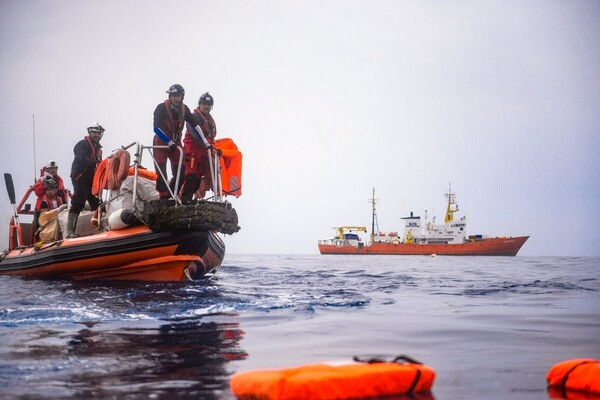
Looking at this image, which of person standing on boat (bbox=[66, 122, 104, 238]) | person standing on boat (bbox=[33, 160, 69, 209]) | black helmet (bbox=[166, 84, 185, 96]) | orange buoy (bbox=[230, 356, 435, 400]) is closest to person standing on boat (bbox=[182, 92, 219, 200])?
→ black helmet (bbox=[166, 84, 185, 96])

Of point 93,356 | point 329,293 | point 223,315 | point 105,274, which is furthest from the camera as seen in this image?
point 105,274

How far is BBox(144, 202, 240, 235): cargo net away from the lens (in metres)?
9.23

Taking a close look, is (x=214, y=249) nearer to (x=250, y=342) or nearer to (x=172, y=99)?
(x=172, y=99)

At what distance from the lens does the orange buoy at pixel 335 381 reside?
88.4 inches

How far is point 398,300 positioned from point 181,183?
5.06 metres

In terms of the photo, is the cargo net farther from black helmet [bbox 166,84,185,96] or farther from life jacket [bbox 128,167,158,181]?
black helmet [bbox 166,84,185,96]

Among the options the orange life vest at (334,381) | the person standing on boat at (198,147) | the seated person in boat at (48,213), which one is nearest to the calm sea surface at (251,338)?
the orange life vest at (334,381)

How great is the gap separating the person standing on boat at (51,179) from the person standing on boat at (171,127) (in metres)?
4.52

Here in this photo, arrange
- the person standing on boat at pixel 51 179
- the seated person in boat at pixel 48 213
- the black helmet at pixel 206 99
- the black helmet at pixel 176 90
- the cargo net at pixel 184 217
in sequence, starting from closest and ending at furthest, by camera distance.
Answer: the cargo net at pixel 184 217 → the black helmet at pixel 176 90 → the black helmet at pixel 206 99 → the seated person in boat at pixel 48 213 → the person standing on boat at pixel 51 179

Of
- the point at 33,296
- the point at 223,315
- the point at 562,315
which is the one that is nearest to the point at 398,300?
the point at 562,315

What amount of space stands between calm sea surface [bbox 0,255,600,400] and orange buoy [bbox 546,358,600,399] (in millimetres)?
82

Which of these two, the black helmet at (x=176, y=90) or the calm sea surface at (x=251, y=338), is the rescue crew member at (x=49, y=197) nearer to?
the black helmet at (x=176, y=90)

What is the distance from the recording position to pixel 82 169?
36.8ft

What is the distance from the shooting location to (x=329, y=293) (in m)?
8.34
